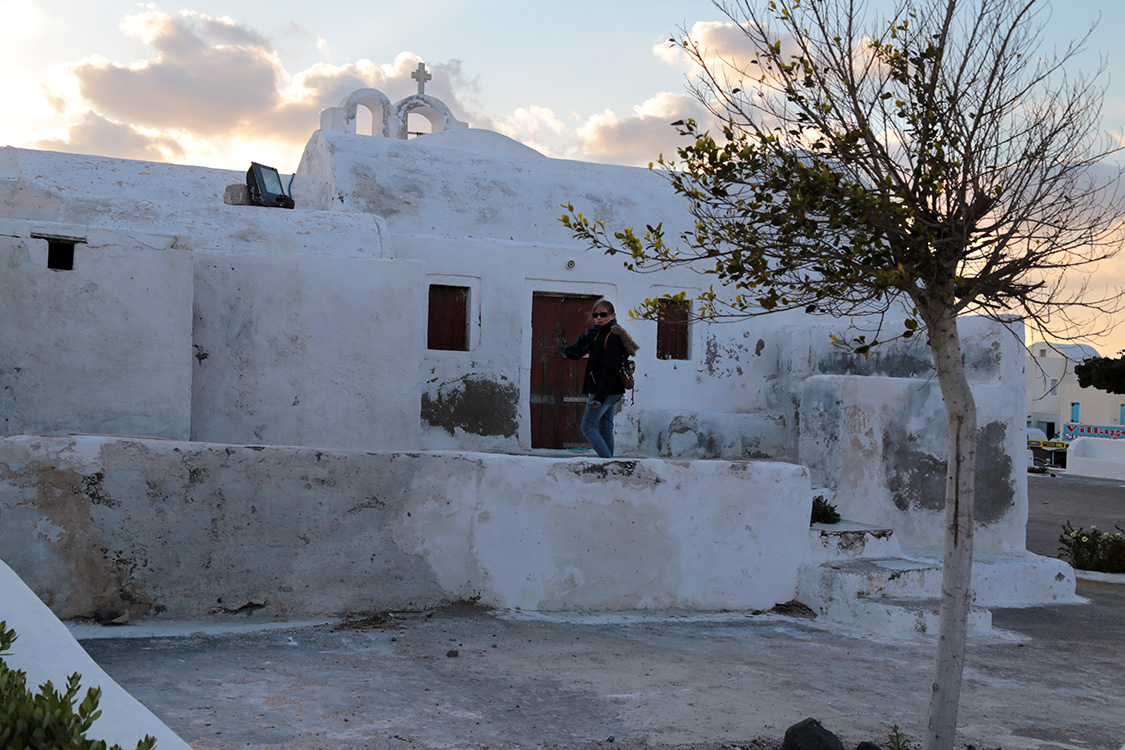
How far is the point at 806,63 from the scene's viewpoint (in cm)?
430

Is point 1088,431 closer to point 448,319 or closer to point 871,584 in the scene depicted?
point 448,319

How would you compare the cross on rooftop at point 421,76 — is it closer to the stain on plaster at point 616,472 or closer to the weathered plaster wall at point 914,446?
the weathered plaster wall at point 914,446

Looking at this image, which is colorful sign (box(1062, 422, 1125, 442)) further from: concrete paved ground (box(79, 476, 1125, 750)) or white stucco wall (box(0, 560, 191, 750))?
white stucco wall (box(0, 560, 191, 750))

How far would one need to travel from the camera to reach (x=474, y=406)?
34.3ft

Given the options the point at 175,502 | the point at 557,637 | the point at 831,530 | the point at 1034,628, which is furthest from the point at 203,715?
the point at 1034,628

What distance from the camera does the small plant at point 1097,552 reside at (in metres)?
10.8

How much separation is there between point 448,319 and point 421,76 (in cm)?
771

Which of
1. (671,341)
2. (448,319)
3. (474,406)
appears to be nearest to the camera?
(474,406)

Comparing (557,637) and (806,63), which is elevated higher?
(806,63)

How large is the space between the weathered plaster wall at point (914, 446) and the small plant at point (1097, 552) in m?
1.54

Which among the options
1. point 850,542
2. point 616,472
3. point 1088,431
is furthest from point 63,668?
point 1088,431

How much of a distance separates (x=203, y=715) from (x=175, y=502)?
82.1 inches

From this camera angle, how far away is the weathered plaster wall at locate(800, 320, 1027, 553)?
9.32 metres

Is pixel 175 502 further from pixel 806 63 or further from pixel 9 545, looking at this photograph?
pixel 806 63
